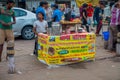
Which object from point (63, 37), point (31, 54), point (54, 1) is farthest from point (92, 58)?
point (54, 1)

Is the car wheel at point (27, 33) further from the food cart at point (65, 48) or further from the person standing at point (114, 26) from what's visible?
the food cart at point (65, 48)

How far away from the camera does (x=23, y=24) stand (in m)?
13.8

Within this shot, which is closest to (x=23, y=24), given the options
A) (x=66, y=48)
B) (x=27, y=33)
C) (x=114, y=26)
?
(x=27, y=33)

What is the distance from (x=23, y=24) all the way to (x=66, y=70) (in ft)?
20.9

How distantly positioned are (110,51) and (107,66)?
2153 millimetres

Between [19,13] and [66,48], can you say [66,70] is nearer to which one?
[66,48]

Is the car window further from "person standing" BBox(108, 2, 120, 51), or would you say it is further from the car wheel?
"person standing" BBox(108, 2, 120, 51)

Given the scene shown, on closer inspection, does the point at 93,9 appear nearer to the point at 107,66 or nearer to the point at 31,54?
the point at 31,54

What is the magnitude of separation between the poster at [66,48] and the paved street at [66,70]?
193 millimetres

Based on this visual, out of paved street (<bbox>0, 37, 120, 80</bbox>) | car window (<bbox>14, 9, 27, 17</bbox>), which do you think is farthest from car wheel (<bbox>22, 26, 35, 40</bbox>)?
paved street (<bbox>0, 37, 120, 80</bbox>)

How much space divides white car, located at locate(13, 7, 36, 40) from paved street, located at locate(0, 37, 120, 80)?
4.12 metres

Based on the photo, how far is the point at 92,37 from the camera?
8680 millimetres

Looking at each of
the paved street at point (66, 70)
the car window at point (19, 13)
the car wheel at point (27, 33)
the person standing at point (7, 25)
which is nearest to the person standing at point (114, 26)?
the paved street at point (66, 70)

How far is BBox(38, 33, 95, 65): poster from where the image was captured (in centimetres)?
812
